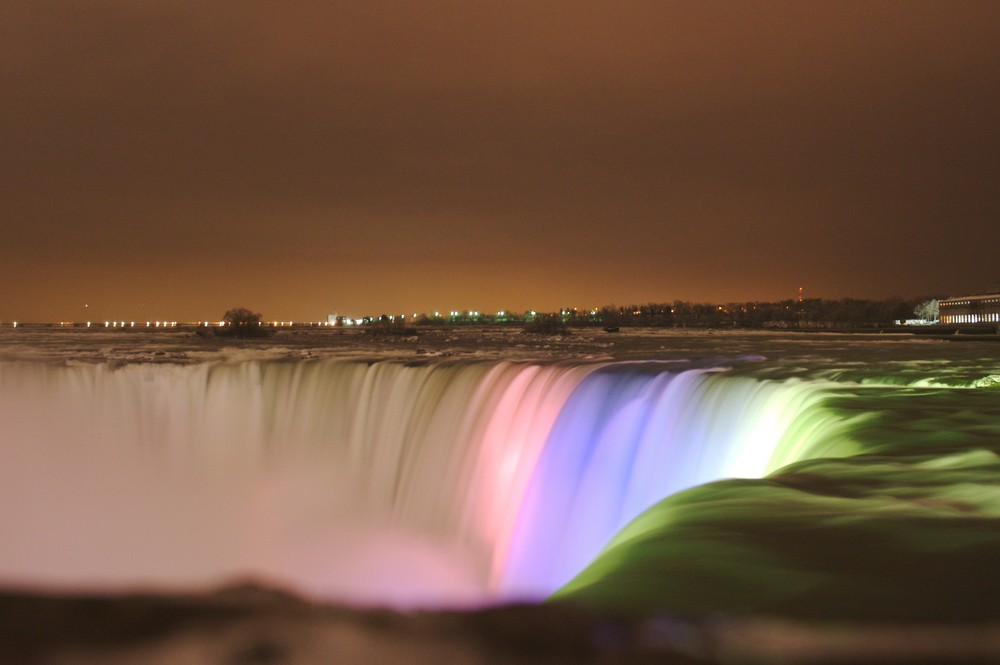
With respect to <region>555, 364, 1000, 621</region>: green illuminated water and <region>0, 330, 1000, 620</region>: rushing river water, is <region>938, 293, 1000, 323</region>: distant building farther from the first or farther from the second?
<region>555, 364, 1000, 621</region>: green illuminated water

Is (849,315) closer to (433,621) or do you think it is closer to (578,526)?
(578,526)

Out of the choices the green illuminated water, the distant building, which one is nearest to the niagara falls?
the green illuminated water

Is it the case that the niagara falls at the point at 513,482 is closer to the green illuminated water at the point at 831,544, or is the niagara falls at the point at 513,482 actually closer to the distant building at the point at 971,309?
the green illuminated water at the point at 831,544

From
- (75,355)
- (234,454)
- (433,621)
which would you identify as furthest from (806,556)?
(75,355)

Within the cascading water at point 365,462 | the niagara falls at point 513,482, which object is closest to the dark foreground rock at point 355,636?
the niagara falls at point 513,482

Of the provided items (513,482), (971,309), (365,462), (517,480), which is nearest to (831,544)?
(517,480)
